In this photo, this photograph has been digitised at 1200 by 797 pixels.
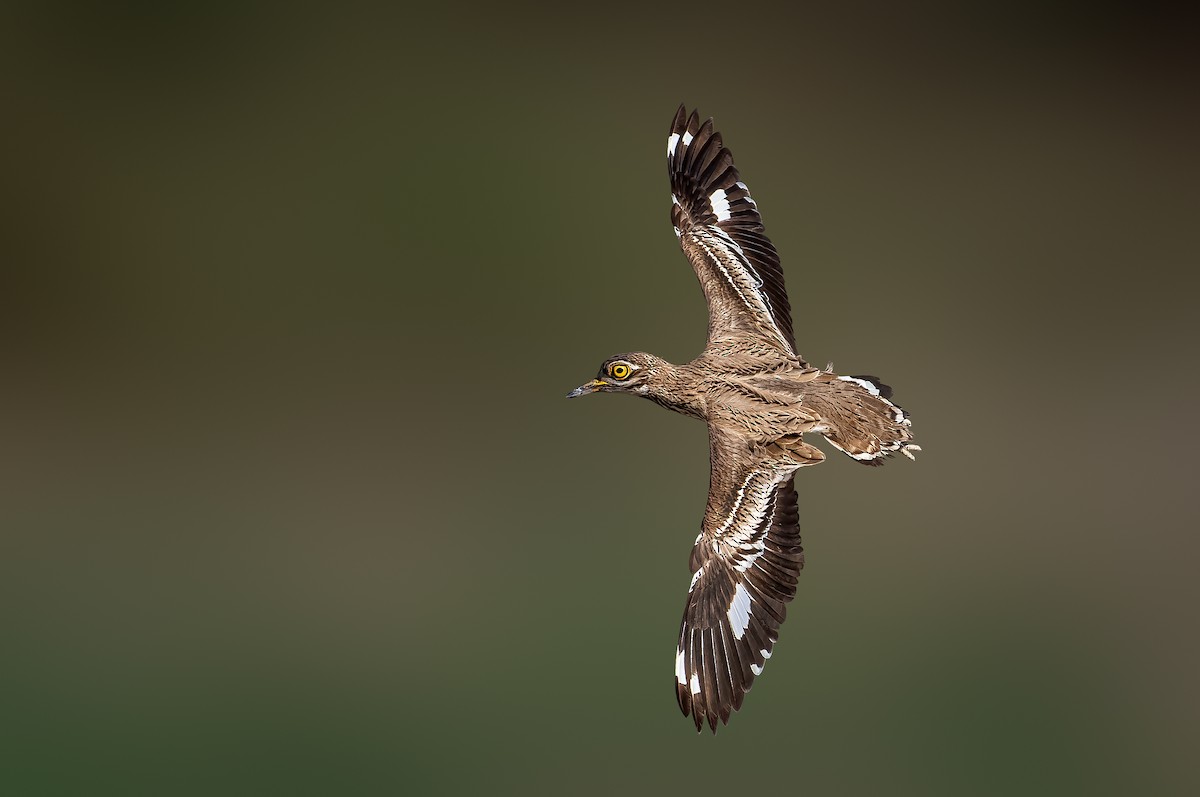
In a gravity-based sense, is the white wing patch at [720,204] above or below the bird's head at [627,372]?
above

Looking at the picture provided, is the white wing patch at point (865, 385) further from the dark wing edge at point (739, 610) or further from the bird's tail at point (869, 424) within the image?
the dark wing edge at point (739, 610)

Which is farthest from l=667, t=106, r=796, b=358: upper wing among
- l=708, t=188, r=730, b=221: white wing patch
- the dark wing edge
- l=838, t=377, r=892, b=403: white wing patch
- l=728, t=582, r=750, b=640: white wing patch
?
l=728, t=582, r=750, b=640: white wing patch

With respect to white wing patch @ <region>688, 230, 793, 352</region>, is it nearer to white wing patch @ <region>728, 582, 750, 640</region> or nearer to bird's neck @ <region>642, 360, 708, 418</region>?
bird's neck @ <region>642, 360, 708, 418</region>

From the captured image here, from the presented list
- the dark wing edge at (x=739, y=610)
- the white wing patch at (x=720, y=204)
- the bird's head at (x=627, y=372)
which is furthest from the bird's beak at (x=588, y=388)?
the white wing patch at (x=720, y=204)

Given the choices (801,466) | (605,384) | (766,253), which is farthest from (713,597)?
(766,253)

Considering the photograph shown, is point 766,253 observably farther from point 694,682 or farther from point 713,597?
point 694,682

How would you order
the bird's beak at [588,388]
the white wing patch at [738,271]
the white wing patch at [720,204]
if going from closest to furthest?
the bird's beak at [588,388] < the white wing patch at [738,271] < the white wing patch at [720,204]

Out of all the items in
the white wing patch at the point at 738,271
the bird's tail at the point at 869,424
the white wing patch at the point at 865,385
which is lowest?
the bird's tail at the point at 869,424
